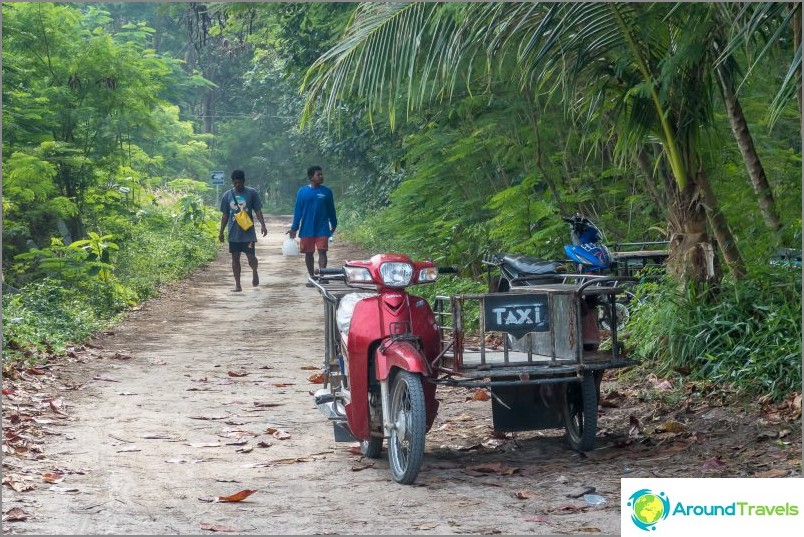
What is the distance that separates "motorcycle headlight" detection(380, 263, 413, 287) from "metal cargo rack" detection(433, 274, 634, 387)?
0.96 feet

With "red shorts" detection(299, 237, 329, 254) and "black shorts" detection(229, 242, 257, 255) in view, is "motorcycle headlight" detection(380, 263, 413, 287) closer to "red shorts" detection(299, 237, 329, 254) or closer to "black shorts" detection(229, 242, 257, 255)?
"red shorts" detection(299, 237, 329, 254)

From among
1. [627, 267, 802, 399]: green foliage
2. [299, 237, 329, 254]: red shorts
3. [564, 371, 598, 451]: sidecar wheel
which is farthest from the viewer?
[299, 237, 329, 254]: red shorts

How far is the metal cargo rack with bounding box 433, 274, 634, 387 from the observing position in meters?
6.20

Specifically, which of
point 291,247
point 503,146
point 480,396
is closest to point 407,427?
point 480,396

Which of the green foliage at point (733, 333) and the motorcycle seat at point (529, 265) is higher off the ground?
the motorcycle seat at point (529, 265)

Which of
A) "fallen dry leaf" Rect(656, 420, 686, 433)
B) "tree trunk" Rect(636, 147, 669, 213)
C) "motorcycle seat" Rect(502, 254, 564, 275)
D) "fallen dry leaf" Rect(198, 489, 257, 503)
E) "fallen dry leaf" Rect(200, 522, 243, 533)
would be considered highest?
"tree trunk" Rect(636, 147, 669, 213)

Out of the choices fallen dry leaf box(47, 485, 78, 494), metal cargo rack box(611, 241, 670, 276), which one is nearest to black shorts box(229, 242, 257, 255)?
metal cargo rack box(611, 241, 670, 276)

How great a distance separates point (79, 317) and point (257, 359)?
8.87ft

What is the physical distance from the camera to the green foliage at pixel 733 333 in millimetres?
7594

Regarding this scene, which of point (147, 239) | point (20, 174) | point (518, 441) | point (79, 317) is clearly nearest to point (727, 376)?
point (518, 441)

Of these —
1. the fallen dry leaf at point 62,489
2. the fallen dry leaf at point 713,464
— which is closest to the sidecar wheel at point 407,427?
the fallen dry leaf at point 713,464

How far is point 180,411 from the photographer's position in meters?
8.44

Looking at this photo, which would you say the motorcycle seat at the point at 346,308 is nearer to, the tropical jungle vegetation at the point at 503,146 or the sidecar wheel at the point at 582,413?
the sidecar wheel at the point at 582,413

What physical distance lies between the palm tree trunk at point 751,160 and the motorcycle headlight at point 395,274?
3.52m
